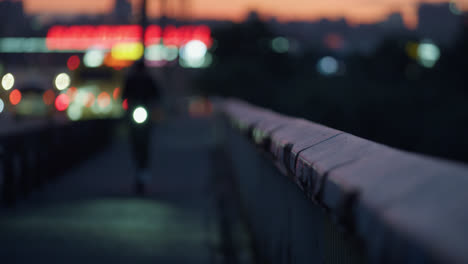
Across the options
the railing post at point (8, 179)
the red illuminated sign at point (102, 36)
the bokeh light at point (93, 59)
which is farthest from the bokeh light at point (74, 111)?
the red illuminated sign at point (102, 36)

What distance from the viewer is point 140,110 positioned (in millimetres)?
14742

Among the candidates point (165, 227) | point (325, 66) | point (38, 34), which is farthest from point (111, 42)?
point (165, 227)

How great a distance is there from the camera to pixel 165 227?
10945mm

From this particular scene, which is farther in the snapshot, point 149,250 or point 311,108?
point 311,108

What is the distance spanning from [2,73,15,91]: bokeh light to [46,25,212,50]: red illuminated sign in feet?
135

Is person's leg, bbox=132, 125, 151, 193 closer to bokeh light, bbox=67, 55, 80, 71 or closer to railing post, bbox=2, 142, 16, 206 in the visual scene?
railing post, bbox=2, 142, 16, 206

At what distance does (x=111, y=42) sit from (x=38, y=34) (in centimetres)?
953

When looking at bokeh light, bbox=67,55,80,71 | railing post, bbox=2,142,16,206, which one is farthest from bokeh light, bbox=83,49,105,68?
railing post, bbox=2,142,16,206

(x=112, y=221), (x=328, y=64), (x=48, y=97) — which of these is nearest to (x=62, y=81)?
(x=48, y=97)

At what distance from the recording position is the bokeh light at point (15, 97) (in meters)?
45.4

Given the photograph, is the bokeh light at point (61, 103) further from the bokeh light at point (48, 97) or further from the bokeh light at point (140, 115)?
the bokeh light at point (140, 115)

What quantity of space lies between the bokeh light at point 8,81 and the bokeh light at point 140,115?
3338cm

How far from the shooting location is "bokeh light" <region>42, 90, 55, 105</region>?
44.5 metres

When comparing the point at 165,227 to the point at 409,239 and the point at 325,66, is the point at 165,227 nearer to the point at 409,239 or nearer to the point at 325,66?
the point at 409,239
